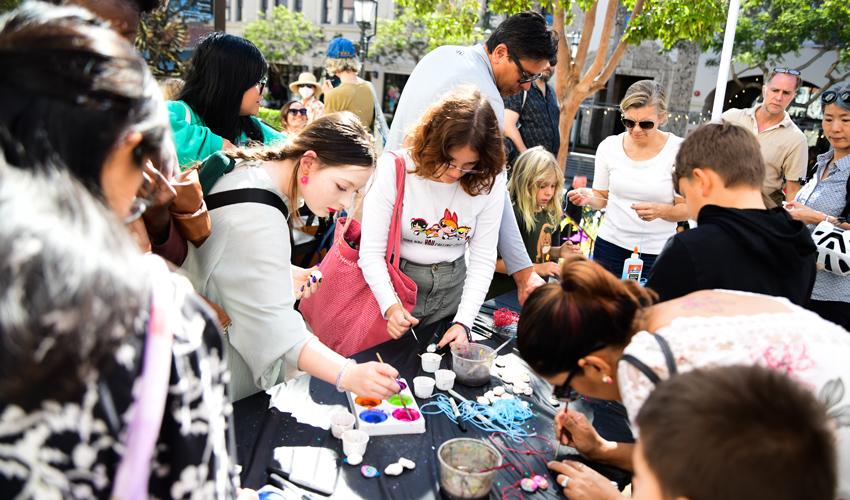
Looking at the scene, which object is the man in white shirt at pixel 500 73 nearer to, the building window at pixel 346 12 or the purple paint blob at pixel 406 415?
the purple paint blob at pixel 406 415

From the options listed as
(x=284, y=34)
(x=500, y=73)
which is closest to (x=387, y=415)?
(x=500, y=73)

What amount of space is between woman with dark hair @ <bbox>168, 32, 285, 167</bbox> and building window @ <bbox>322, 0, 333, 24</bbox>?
75.9 feet

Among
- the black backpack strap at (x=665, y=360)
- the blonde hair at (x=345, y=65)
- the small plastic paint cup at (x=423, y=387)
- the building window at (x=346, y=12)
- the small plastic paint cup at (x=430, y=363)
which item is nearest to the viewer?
the black backpack strap at (x=665, y=360)

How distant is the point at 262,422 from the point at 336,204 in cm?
65

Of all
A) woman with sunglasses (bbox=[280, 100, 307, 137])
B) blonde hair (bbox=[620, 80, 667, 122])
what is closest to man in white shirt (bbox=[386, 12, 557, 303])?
blonde hair (bbox=[620, 80, 667, 122])

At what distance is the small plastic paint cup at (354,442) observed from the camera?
1.40 m

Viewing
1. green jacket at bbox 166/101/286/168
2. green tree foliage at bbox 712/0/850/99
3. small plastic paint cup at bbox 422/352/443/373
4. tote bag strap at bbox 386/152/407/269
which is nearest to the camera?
small plastic paint cup at bbox 422/352/443/373

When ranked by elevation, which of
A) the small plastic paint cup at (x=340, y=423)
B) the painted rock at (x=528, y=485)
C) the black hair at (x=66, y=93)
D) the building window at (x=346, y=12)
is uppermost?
the building window at (x=346, y=12)

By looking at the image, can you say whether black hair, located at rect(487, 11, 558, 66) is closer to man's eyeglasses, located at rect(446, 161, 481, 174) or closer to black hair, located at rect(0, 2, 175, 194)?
man's eyeglasses, located at rect(446, 161, 481, 174)

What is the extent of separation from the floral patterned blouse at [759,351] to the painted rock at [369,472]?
23.9 inches

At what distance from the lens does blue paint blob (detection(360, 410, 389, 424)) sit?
1.54m

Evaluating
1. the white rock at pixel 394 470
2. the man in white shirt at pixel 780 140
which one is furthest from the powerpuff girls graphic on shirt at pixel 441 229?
the man in white shirt at pixel 780 140

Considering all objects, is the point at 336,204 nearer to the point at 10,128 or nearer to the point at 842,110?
the point at 10,128

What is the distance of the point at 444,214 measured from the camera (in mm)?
2191
